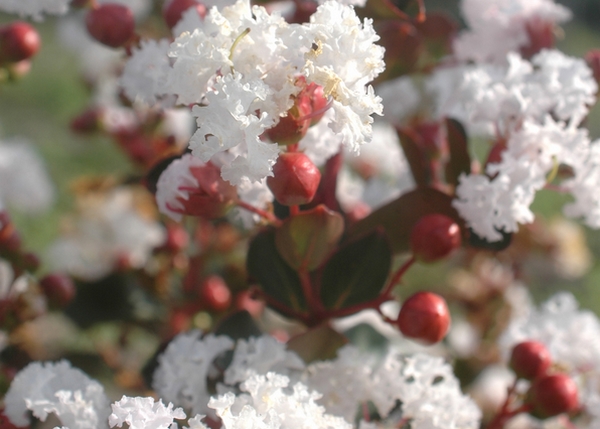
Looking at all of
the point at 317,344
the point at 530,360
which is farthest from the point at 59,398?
the point at 530,360

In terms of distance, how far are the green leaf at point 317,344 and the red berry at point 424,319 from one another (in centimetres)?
7

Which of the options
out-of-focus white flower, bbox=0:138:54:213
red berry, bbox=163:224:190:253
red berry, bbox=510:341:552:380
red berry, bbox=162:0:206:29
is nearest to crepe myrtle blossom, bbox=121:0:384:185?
red berry, bbox=162:0:206:29

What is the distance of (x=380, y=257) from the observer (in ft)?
2.11

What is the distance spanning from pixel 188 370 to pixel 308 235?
17cm

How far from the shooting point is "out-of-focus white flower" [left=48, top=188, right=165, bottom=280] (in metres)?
1.14

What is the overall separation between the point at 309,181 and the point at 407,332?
0.19 m

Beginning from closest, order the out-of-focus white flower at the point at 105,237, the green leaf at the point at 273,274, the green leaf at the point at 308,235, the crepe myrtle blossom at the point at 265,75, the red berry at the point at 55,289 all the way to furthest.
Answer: the crepe myrtle blossom at the point at 265,75
the green leaf at the point at 308,235
the green leaf at the point at 273,274
the red berry at the point at 55,289
the out-of-focus white flower at the point at 105,237

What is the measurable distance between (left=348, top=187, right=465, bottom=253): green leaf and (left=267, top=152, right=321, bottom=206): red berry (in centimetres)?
17

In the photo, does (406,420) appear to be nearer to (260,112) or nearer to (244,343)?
(244,343)

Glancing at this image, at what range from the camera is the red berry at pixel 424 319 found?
596mm

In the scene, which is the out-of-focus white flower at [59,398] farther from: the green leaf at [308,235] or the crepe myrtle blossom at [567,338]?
the crepe myrtle blossom at [567,338]

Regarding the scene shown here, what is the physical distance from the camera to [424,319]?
0.59 m

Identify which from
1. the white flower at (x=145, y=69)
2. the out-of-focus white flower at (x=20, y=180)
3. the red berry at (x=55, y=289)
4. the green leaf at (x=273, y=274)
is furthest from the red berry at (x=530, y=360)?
the out-of-focus white flower at (x=20, y=180)

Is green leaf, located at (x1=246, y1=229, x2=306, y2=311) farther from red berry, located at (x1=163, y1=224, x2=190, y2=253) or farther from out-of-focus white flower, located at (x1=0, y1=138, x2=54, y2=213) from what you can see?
out-of-focus white flower, located at (x1=0, y1=138, x2=54, y2=213)
